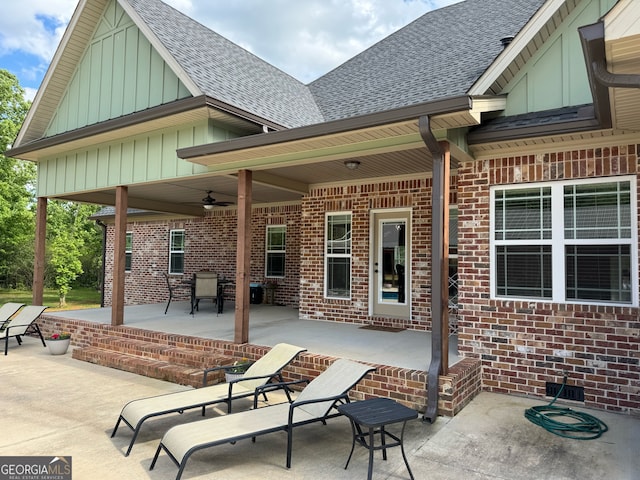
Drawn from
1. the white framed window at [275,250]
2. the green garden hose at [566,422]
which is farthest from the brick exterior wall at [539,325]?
the white framed window at [275,250]

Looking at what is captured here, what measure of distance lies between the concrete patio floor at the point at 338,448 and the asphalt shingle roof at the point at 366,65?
14.8 ft

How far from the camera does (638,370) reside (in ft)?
15.7

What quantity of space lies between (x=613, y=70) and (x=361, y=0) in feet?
58.1

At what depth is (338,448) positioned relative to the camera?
13.0 ft

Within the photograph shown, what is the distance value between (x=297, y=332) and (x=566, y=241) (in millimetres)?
4291

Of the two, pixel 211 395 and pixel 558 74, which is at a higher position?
pixel 558 74

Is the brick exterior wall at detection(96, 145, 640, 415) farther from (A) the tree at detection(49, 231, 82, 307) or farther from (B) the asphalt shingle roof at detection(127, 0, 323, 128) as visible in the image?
(A) the tree at detection(49, 231, 82, 307)

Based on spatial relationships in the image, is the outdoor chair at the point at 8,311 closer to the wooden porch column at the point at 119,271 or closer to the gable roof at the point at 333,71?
the wooden porch column at the point at 119,271

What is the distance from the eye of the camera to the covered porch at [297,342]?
491 cm

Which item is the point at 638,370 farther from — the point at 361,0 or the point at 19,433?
the point at 361,0

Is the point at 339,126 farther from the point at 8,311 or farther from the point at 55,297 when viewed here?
the point at 55,297

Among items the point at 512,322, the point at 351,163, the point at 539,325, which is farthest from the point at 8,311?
the point at 539,325

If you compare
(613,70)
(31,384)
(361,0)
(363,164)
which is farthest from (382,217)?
(361,0)

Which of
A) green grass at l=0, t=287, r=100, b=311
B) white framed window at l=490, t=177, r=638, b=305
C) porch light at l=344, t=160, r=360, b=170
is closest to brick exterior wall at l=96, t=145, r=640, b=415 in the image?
white framed window at l=490, t=177, r=638, b=305
